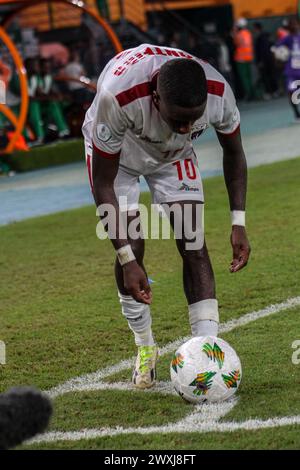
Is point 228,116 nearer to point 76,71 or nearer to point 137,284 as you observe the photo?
point 137,284

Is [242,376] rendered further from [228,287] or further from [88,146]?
[228,287]

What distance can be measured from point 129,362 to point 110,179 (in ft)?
4.73

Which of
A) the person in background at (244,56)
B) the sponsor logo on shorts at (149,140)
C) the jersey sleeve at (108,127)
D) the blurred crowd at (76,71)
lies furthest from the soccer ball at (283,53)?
the jersey sleeve at (108,127)

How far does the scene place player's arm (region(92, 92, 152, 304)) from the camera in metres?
5.70

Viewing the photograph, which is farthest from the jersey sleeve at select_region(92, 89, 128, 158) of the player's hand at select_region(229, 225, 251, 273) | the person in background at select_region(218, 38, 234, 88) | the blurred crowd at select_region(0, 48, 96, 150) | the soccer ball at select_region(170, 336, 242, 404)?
the person in background at select_region(218, 38, 234, 88)

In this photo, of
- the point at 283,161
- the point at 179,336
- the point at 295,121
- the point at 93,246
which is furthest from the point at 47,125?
the point at 179,336

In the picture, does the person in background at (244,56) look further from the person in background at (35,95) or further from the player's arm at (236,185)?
the player's arm at (236,185)

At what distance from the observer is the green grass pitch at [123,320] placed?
547 cm

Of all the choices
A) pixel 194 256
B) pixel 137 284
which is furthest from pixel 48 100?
pixel 137 284

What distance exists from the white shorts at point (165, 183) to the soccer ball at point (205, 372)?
3.02ft

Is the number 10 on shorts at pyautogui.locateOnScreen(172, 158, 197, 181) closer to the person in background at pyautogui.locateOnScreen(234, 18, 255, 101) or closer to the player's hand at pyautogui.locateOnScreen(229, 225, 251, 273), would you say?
the player's hand at pyautogui.locateOnScreen(229, 225, 251, 273)

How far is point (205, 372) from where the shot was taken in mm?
5672

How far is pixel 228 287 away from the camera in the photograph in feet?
28.3
